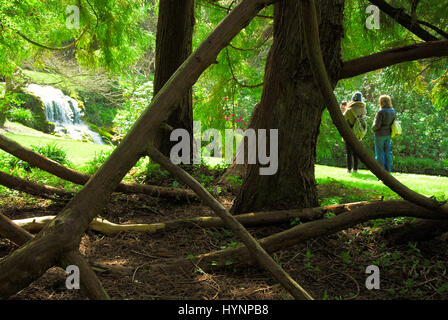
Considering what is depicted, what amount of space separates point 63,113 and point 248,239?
1637 cm

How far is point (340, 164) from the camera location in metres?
14.8

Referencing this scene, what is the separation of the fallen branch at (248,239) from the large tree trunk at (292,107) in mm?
1404

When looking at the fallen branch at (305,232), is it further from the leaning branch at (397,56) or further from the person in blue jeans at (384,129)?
the person in blue jeans at (384,129)

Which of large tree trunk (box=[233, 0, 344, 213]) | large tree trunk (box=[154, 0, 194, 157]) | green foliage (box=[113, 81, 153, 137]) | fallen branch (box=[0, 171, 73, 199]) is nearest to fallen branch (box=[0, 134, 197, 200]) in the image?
fallen branch (box=[0, 171, 73, 199])

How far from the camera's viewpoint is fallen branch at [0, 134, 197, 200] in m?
3.37

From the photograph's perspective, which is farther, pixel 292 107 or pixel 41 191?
pixel 41 191

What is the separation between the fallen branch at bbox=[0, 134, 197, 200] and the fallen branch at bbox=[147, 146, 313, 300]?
1.87m

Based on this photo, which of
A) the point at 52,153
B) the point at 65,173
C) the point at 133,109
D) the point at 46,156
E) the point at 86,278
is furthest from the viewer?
the point at 133,109

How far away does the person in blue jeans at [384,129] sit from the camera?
295 inches

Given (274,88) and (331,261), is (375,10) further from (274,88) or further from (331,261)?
(331,261)

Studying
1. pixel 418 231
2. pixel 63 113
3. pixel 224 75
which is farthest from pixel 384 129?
pixel 63 113

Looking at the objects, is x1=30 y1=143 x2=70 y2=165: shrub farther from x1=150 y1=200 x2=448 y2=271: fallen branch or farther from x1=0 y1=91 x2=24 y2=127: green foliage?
x1=150 y1=200 x2=448 y2=271: fallen branch

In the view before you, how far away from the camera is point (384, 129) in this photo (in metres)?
7.61

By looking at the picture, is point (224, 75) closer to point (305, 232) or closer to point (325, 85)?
point (325, 85)
